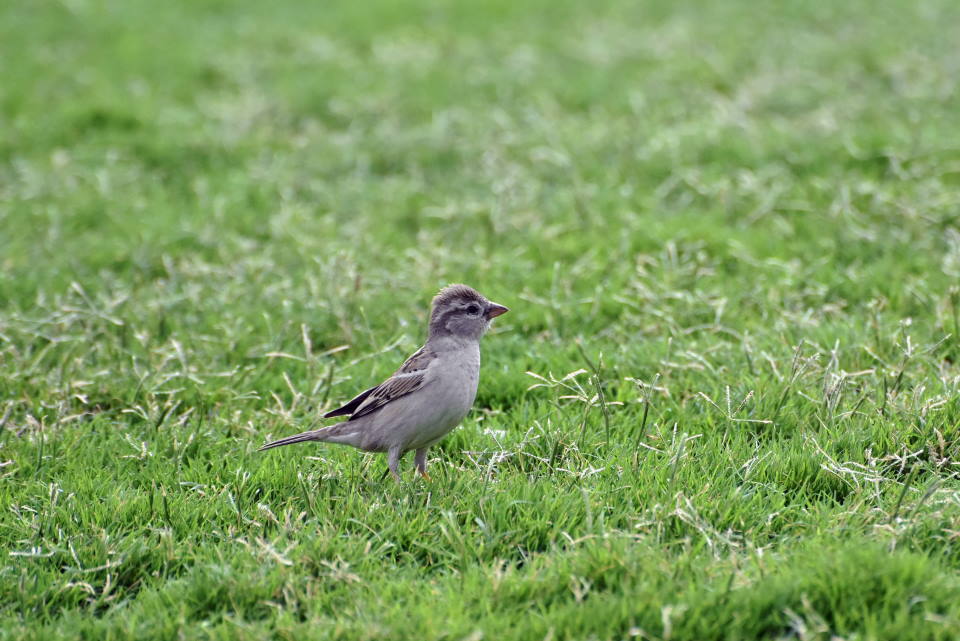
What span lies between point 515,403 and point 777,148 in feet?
17.2

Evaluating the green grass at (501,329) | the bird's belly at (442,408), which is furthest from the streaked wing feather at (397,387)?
the green grass at (501,329)

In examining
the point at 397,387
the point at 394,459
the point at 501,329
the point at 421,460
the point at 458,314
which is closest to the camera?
the point at 394,459

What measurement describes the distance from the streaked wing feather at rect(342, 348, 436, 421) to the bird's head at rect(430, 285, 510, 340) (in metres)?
0.18

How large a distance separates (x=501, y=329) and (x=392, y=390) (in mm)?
2043

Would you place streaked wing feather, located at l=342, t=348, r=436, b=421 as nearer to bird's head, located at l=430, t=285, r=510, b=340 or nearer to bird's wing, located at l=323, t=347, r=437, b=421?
bird's wing, located at l=323, t=347, r=437, b=421

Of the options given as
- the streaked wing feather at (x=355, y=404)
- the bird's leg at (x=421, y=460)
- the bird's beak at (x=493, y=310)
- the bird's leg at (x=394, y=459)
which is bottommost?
the bird's leg at (x=421, y=460)

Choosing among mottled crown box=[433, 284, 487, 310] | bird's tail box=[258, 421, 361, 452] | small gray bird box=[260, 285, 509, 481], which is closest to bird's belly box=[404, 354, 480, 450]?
small gray bird box=[260, 285, 509, 481]

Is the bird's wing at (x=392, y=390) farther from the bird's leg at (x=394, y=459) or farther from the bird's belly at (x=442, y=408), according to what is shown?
the bird's leg at (x=394, y=459)

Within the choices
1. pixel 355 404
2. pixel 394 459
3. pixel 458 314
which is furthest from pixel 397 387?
pixel 458 314

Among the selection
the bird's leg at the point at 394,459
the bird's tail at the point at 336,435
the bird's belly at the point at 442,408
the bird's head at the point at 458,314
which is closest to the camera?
the bird's belly at the point at 442,408

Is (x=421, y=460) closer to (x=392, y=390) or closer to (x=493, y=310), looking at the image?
(x=392, y=390)

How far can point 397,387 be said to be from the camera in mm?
5730

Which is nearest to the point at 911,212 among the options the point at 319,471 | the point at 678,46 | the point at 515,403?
the point at 515,403

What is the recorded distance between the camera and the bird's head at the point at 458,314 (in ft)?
19.4
